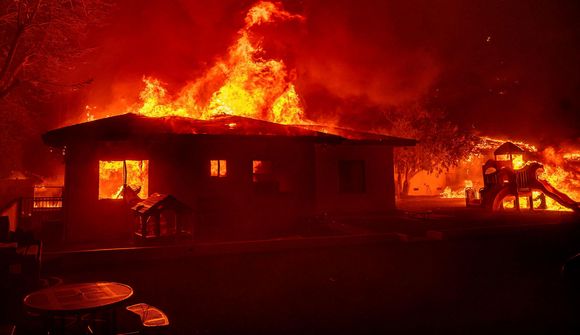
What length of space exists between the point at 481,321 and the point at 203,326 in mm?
3655

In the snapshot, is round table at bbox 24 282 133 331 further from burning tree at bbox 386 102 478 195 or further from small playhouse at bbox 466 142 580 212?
burning tree at bbox 386 102 478 195

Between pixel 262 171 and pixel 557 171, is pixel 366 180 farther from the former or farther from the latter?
pixel 557 171

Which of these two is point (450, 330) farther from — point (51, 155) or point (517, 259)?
point (51, 155)

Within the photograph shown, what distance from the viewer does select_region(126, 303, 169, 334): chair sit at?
4188 mm

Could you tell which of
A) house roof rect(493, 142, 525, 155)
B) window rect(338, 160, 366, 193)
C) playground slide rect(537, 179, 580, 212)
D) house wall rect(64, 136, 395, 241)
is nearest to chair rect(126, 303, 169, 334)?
house wall rect(64, 136, 395, 241)

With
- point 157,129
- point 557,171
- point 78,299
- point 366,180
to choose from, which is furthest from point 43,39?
point 557,171

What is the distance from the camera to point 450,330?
5.02 metres

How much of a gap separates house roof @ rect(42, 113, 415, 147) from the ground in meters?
4.01

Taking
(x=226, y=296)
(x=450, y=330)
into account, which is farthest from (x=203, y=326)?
(x=450, y=330)

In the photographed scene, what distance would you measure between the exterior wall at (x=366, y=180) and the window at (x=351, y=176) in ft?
0.47

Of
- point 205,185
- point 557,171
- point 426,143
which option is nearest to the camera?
point 205,185

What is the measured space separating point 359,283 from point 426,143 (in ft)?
98.0

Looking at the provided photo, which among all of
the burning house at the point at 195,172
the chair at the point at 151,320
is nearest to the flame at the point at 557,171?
the burning house at the point at 195,172

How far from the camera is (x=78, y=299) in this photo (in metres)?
4.46
